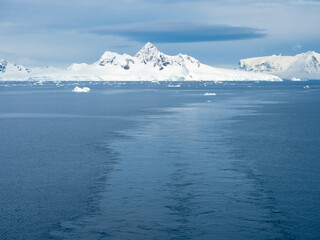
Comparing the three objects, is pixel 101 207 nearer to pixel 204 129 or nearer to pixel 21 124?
pixel 204 129

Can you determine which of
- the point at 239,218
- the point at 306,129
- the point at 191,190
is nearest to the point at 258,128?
the point at 306,129

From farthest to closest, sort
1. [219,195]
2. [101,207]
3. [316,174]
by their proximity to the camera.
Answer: [316,174] → [219,195] → [101,207]

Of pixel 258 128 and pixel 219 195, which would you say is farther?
pixel 258 128

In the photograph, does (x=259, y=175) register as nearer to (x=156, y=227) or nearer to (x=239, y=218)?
(x=239, y=218)

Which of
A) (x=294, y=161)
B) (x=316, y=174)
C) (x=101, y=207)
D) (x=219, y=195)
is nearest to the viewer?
(x=101, y=207)

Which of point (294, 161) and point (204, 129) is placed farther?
point (204, 129)

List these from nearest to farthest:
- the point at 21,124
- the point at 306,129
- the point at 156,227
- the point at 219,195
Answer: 1. the point at 156,227
2. the point at 219,195
3. the point at 306,129
4. the point at 21,124

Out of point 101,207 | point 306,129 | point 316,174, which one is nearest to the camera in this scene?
point 101,207

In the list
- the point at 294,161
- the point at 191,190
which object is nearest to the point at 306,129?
the point at 294,161
